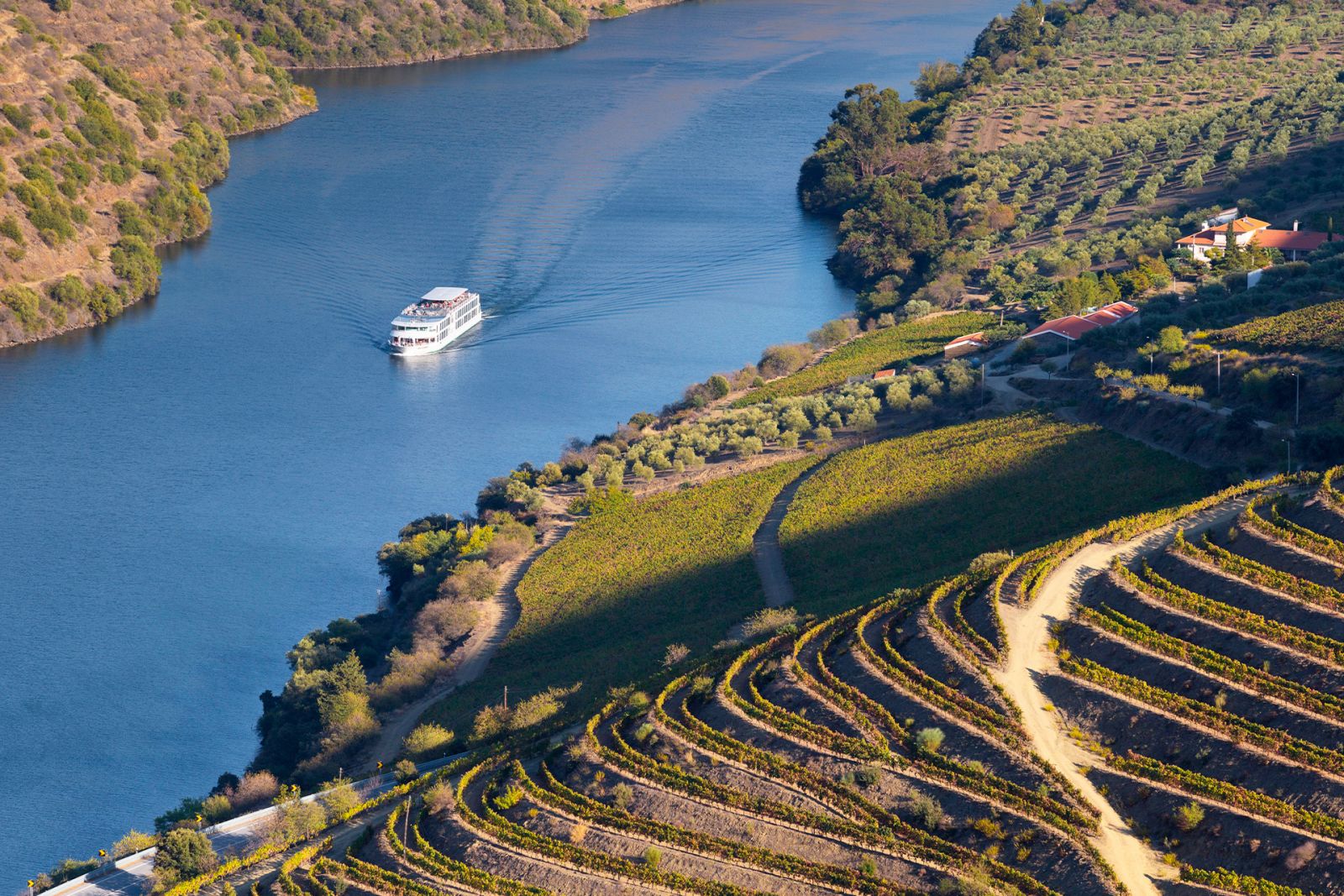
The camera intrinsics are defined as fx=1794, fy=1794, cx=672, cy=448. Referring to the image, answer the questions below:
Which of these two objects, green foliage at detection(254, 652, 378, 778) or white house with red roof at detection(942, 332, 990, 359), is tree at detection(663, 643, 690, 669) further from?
white house with red roof at detection(942, 332, 990, 359)

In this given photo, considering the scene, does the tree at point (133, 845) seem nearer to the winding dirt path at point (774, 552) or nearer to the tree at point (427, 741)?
the tree at point (427, 741)

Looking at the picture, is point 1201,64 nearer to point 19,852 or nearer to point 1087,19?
point 1087,19

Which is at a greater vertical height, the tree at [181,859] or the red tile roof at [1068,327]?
the red tile roof at [1068,327]

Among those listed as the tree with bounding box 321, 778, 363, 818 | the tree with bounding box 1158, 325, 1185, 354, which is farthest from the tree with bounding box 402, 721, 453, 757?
the tree with bounding box 1158, 325, 1185, 354

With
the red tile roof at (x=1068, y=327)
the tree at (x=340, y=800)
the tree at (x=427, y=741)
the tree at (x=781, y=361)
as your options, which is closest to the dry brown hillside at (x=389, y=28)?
the tree at (x=781, y=361)

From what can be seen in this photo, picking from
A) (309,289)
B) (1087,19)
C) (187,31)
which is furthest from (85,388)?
(1087,19)

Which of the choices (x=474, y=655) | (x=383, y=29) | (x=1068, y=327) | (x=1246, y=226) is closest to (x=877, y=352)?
(x=1068, y=327)

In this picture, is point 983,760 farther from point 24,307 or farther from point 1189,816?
point 24,307
